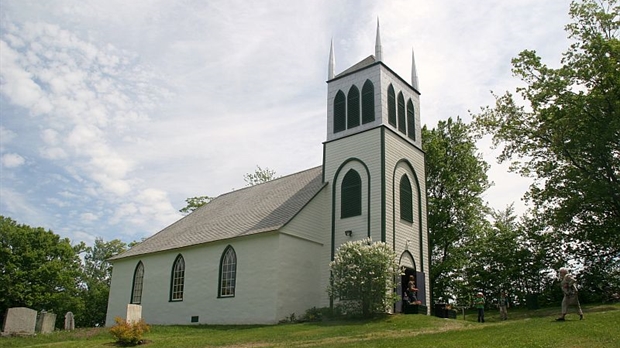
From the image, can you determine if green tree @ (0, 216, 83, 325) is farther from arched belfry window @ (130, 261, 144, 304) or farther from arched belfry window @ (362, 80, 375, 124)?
arched belfry window @ (362, 80, 375, 124)

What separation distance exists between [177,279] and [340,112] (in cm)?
1250

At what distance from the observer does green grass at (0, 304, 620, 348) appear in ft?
43.7

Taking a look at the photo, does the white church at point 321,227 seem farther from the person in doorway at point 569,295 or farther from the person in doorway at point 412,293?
the person in doorway at point 569,295

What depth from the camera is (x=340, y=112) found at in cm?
2858

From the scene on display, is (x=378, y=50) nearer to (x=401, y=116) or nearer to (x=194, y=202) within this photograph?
(x=401, y=116)

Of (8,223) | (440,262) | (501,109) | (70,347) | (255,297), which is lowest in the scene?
(70,347)

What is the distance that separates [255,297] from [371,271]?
5959 millimetres

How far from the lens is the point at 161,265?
102 feet

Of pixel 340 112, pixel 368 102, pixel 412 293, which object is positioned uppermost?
pixel 368 102

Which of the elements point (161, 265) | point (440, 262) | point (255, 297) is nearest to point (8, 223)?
point (161, 265)

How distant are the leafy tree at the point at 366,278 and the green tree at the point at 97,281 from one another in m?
27.1

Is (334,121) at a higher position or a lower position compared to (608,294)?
higher

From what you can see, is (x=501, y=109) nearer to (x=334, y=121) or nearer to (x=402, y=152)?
(x=402, y=152)

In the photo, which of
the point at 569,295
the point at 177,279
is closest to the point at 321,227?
the point at 177,279
